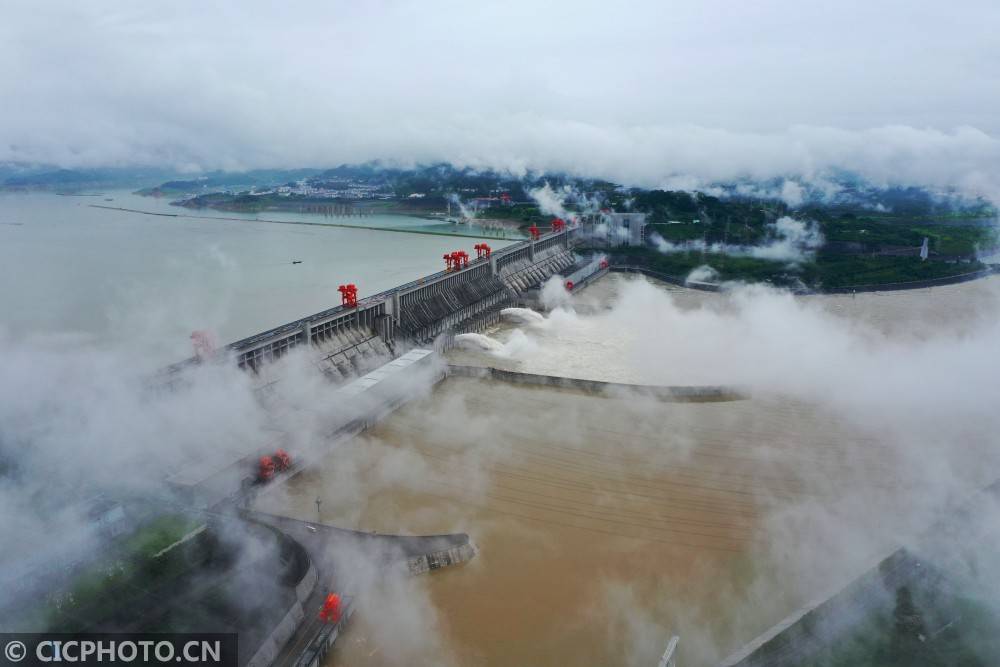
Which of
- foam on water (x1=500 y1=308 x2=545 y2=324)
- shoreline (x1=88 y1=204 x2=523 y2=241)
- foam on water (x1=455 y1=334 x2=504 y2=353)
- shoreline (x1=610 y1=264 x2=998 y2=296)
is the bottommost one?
foam on water (x1=455 y1=334 x2=504 y2=353)

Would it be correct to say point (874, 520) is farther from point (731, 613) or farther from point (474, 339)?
point (474, 339)

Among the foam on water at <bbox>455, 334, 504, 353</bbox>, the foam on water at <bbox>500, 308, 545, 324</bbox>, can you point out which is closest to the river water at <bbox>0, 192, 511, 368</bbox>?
the foam on water at <bbox>455, 334, 504, 353</bbox>

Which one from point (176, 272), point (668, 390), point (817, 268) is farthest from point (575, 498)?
point (176, 272)

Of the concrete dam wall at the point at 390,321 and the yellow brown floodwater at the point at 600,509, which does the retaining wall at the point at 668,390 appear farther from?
the concrete dam wall at the point at 390,321

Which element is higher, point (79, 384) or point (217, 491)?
point (79, 384)

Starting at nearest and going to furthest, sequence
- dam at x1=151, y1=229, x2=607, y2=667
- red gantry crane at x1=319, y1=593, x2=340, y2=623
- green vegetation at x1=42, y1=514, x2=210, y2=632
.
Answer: green vegetation at x1=42, y1=514, x2=210, y2=632 → red gantry crane at x1=319, y1=593, x2=340, y2=623 → dam at x1=151, y1=229, x2=607, y2=667

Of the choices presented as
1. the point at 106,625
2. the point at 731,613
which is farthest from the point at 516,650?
the point at 106,625

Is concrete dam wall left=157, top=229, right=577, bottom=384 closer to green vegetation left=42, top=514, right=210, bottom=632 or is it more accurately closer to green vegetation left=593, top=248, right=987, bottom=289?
green vegetation left=42, top=514, right=210, bottom=632
